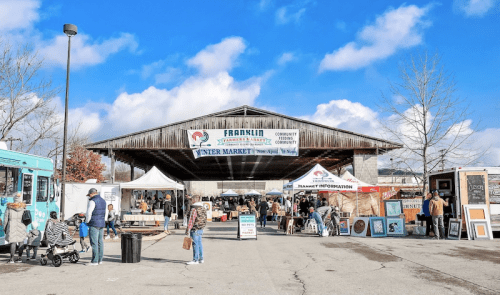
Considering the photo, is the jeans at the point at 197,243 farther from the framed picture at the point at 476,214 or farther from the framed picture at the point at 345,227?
the framed picture at the point at 476,214

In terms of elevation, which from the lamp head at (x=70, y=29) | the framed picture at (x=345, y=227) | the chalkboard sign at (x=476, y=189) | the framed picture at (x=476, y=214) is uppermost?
the lamp head at (x=70, y=29)

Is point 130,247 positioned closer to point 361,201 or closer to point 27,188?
point 27,188

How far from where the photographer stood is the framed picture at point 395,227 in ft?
55.5

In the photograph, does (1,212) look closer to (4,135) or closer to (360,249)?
(360,249)

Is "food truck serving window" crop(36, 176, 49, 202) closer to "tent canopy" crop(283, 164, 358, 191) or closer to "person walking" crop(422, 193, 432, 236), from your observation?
"tent canopy" crop(283, 164, 358, 191)

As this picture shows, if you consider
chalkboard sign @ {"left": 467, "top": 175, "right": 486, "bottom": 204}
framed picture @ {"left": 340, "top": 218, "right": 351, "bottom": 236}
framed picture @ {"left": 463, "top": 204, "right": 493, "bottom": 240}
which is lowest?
framed picture @ {"left": 340, "top": 218, "right": 351, "bottom": 236}

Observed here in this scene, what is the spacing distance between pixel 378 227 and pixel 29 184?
40.3 ft

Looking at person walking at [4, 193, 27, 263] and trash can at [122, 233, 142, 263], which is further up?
person walking at [4, 193, 27, 263]

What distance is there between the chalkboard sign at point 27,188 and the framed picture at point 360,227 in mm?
11765

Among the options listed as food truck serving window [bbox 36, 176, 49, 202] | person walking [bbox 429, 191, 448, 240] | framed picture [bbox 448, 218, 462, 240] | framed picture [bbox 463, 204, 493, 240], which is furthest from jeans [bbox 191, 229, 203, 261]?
framed picture [bbox 463, 204, 493, 240]

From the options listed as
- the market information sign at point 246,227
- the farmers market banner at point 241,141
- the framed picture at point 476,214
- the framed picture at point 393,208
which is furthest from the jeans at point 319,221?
the farmers market banner at point 241,141

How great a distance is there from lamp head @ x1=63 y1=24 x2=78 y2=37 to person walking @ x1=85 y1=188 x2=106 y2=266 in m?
10.4

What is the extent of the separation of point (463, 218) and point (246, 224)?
8.04 meters

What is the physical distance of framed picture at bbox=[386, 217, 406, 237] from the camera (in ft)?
55.5
